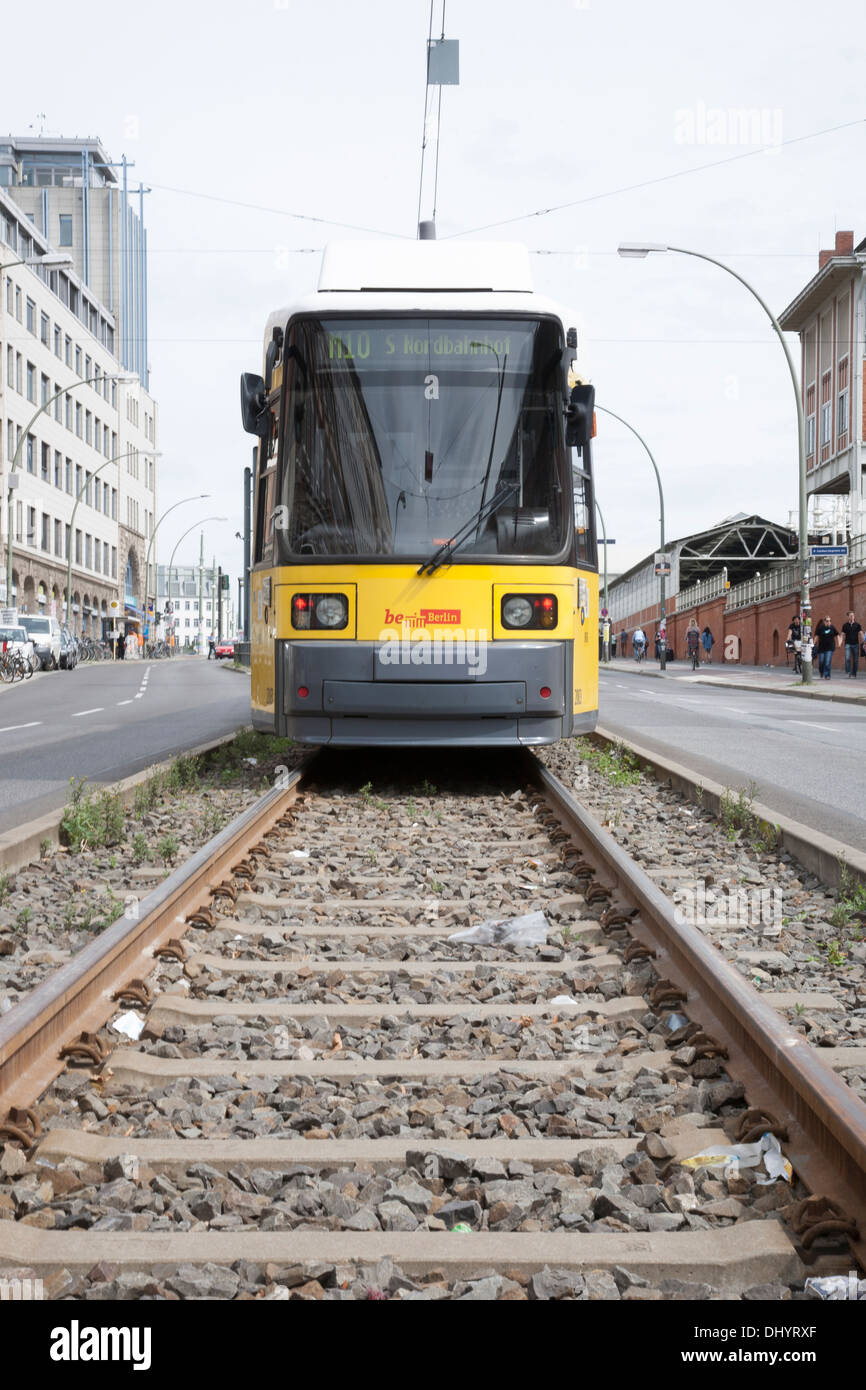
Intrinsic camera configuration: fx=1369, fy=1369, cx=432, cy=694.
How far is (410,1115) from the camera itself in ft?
10.9

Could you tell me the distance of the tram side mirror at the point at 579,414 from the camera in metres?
9.70

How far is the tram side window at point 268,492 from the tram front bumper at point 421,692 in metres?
1.14

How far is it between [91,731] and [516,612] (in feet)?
30.7

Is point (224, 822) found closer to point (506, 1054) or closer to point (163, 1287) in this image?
point (506, 1054)

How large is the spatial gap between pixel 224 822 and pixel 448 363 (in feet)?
12.4

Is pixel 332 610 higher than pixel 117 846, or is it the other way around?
pixel 332 610

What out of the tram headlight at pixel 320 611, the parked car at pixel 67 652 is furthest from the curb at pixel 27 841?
the parked car at pixel 67 652

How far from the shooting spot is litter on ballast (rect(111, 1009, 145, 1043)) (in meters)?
3.95

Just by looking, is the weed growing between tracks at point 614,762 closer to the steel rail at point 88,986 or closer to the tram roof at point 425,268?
the tram roof at point 425,268

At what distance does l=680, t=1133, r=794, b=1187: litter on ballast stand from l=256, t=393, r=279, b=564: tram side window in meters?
7.61

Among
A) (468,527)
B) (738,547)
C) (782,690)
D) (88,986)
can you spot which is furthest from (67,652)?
(88,986)

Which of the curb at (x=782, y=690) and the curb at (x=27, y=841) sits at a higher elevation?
the curb at (x=782, y=690)

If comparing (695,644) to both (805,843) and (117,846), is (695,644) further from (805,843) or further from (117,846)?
(117,846)
